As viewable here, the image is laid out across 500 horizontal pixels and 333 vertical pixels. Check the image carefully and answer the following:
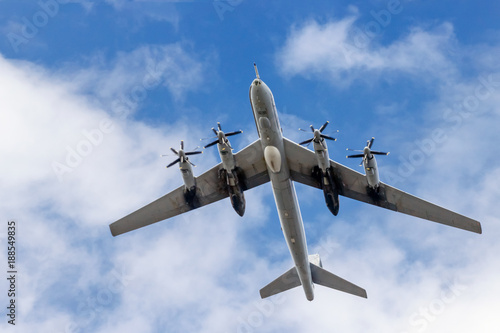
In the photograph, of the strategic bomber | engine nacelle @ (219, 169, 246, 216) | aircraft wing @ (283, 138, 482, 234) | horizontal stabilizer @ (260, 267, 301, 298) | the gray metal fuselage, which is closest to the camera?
the gray metal fuselage

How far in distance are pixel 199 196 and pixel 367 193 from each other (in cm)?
1232

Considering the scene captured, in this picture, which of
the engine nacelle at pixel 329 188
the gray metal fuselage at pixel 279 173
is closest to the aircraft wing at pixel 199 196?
the gray metal fuselage at pixel 279 173

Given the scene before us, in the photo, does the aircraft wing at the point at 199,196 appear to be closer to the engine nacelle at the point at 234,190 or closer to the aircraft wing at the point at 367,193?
the engine nacelle at the point at 234,190

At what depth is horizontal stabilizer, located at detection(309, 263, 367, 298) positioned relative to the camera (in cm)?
4519

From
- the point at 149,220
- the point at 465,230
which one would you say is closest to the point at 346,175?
the point at 465,230

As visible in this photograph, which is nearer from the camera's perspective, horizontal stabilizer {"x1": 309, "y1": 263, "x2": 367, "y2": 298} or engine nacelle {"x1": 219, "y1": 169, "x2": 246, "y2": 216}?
engine nacelle {"x1": 219, "y1": 169, "x2": 246, "y2": 216}

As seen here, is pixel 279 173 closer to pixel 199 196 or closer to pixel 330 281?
pixel 199 196

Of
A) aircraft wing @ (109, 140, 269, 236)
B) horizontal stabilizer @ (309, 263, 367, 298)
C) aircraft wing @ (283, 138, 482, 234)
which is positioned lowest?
horizontal stabilizer @ (309, 263, 367, 298)

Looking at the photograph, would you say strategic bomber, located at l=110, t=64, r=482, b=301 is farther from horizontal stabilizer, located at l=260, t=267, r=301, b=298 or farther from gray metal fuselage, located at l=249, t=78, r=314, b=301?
horizontal stabilizer, located at l=260, t=267, r=301, b=298

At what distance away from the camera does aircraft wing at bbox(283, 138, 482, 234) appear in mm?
40094

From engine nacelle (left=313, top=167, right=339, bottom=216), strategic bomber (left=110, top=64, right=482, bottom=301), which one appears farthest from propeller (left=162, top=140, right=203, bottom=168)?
engine nacelle (left=313, top=167, right=339, bottom=216)

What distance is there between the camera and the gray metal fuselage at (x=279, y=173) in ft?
116

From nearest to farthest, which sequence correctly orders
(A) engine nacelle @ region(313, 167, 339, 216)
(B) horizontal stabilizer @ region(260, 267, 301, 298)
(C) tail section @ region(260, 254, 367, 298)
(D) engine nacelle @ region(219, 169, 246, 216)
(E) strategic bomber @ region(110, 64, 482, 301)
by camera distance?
(E) strategic bomber @ region(110, 64, 482, 301), (A) engine nacelle @ region(313, 167, 339, 216), (D) engine nacelle @ region(219, 169, 246, 216), (C) tail section @ region(260, 254, 367, 298), (B) horizontal stabilizer @ region(260, 267, 301, 298)

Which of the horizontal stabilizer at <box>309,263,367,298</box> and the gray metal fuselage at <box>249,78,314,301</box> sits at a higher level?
the gray metal fuselage at <box>249,78,314,301</box>
